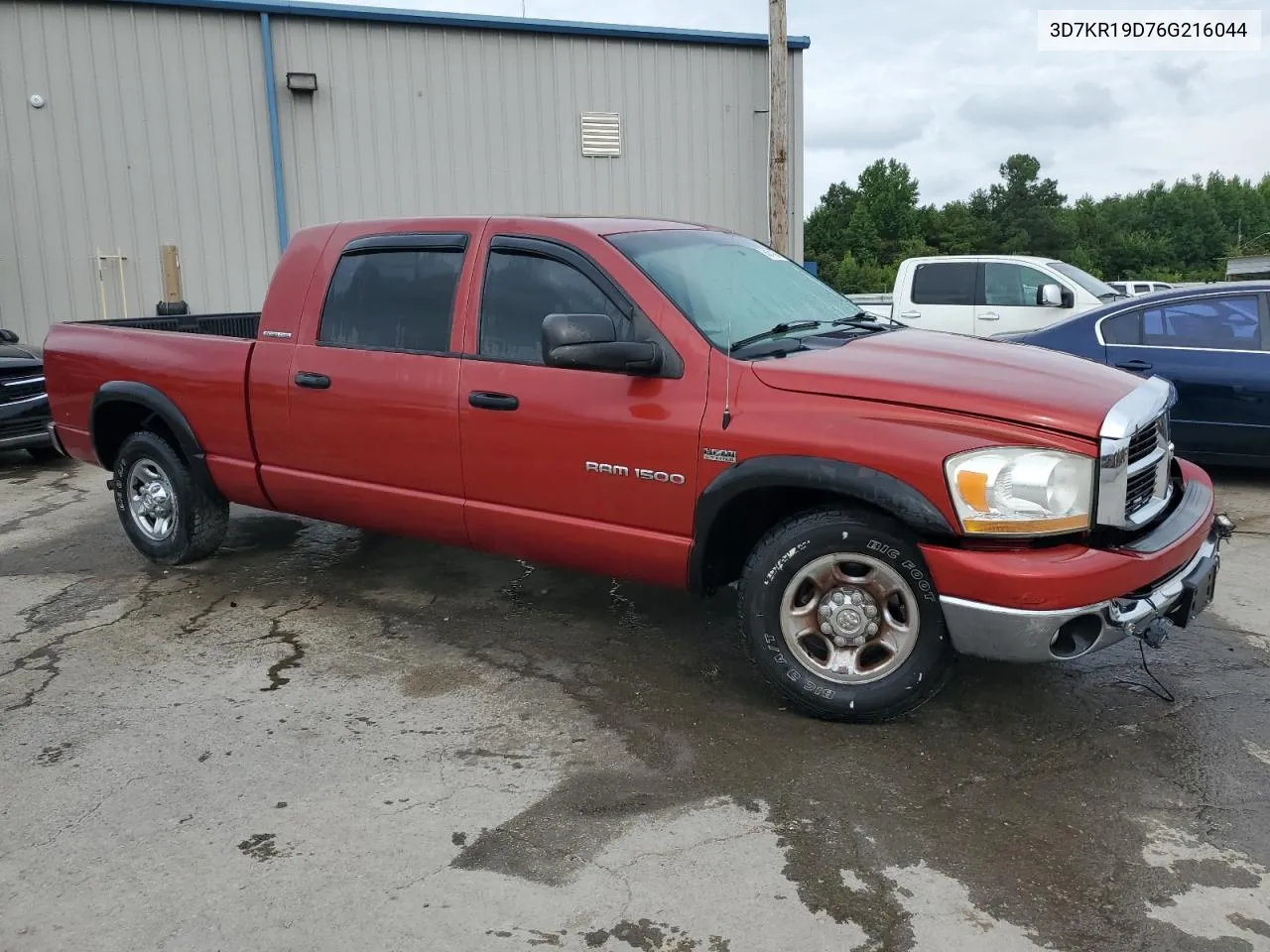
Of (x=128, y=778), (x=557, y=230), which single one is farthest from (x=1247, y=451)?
(x=128, y=778)

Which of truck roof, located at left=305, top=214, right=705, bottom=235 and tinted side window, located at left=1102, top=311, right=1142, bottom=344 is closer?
truck roof, located at left=305, top=214, right=705, bottom=235

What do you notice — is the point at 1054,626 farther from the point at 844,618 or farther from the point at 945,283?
the point at 945,283

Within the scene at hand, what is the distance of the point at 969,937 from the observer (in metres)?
2.76

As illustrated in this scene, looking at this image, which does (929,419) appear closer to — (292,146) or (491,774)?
(491,774)

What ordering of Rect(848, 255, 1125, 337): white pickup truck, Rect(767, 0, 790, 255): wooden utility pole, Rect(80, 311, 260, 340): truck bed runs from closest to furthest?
1. Rect(80, 311, 260, 340): truck bed
2. Rect(848, 255, 1125, 337): white pickup truck
3. Rect(767, 0, 790, 255): wooden utility pole

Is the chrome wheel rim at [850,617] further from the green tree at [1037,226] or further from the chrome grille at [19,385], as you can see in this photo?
the green tree at [1037,226]

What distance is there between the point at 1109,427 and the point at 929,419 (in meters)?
0.56

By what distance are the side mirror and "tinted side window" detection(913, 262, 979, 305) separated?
980 cm

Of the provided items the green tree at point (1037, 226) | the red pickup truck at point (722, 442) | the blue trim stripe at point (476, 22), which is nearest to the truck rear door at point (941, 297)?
the blue trim stripe at point (476, 22)

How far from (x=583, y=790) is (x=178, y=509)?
3.51 meters

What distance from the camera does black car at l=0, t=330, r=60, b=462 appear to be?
9.27 metres

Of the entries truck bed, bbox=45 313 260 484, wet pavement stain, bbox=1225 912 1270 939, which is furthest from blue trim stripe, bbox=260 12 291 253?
wet pavement stain, bbox=1225 912 1270 939

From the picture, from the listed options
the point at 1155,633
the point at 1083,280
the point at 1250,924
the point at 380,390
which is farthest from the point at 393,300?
the point at 1083,280

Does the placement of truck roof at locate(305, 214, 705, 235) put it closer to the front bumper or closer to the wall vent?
the front bumper
